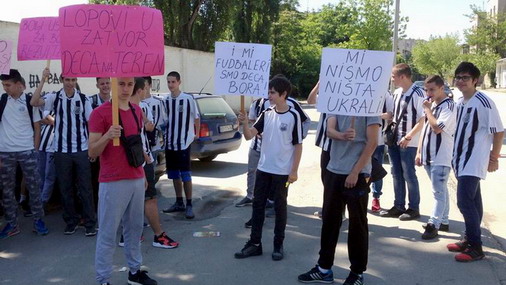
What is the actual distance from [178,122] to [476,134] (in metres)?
3.67

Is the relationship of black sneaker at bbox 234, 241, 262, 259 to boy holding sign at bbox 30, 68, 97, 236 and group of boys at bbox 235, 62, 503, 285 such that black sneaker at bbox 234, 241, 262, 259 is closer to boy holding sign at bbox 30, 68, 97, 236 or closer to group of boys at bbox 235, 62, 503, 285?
group of boys at bbox 235, 62, 503, 285

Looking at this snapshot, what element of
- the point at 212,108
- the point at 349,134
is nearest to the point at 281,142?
the point at 349,134

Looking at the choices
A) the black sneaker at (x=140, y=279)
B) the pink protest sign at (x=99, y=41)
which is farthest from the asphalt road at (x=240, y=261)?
the pink protest sign at (x=99, y=41)

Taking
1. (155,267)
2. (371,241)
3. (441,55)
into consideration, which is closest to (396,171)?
(371,241)

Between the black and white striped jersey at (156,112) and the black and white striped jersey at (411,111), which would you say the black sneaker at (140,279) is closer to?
the black and white striped jersey at (156,112)

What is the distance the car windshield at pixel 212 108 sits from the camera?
10.4 meters

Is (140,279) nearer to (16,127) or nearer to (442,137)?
(16,127)

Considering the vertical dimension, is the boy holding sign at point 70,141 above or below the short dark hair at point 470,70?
below

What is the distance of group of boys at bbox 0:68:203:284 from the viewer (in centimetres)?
426

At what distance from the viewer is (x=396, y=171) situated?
6887mm

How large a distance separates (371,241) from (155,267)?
2488 mm

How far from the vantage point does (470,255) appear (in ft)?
17.0

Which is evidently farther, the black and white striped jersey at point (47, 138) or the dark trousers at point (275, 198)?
the black and white striped jersey at point (47, 138)

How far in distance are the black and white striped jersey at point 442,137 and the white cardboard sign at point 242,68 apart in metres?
2.10
